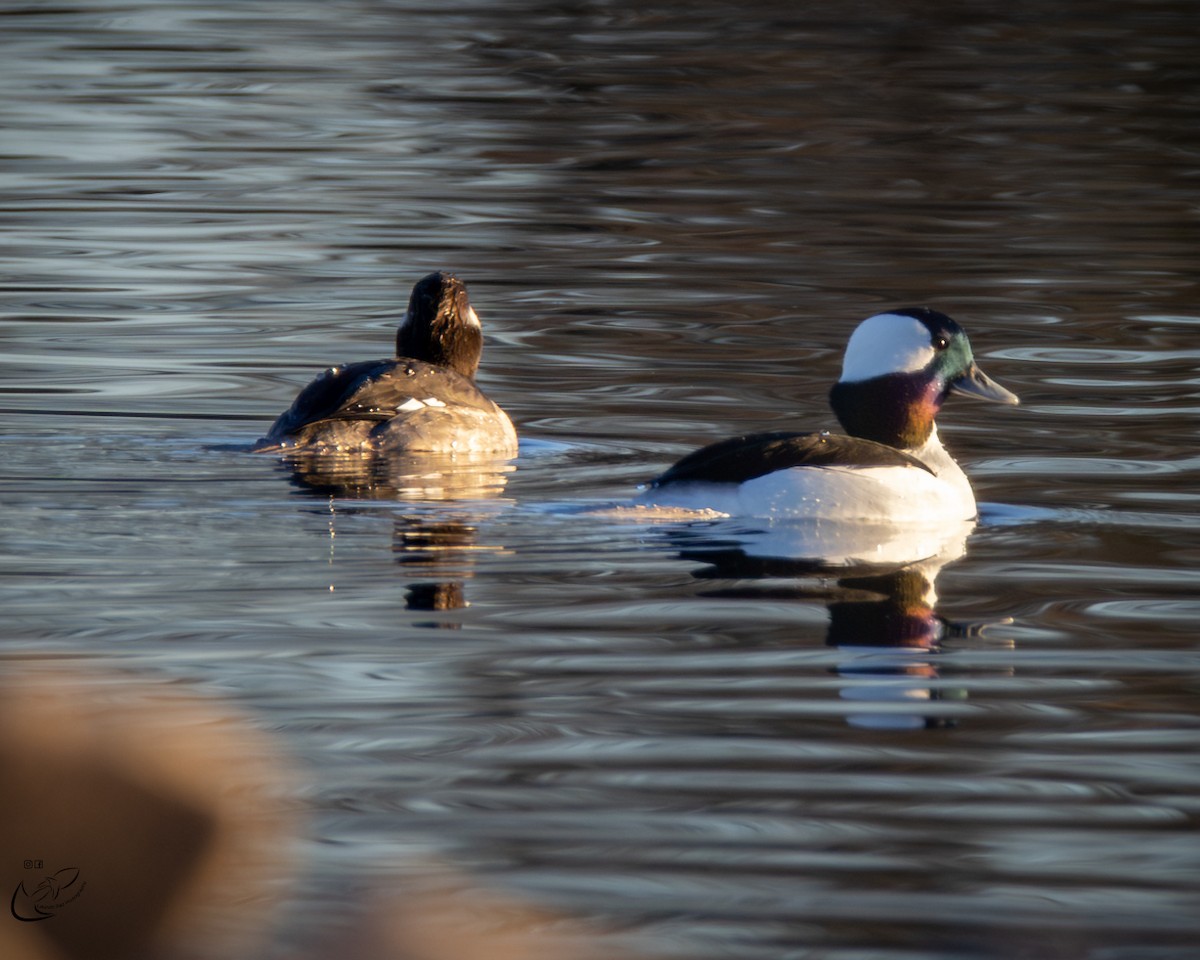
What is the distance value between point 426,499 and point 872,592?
2.57m

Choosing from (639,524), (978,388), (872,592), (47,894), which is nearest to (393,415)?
(639,524)

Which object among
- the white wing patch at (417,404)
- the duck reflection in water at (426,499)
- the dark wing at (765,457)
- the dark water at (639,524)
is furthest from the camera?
the white wing patch at (417,404)

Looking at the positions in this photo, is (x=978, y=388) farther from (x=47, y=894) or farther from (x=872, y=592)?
(x=47, y=894)

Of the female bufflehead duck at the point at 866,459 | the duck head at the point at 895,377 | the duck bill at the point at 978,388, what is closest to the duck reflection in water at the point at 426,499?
the female bufflehead duck at the point at 866,459

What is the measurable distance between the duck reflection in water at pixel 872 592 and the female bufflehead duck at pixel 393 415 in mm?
2299

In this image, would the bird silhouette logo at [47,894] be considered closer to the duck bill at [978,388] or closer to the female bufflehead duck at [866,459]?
the female bufflehead duck at [866,459]

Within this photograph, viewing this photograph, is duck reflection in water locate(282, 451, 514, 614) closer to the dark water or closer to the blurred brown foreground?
the dark water

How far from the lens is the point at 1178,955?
12.1 feet

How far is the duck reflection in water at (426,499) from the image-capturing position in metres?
7.26

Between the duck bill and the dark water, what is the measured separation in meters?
0.46

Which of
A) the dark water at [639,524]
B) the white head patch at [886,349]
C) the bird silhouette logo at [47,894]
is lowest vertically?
the dark water at [639,524]

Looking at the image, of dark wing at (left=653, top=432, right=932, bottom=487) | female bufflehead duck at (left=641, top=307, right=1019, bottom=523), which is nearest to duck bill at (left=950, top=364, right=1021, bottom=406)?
female bufflehead duck at (left=641, top=307, right=1019, bottom=523)

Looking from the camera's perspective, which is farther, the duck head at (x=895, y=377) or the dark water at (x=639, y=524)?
the duck head at (x=895, y=377)

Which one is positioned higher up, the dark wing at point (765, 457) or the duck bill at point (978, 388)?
the duck bill at point (978, 388)
